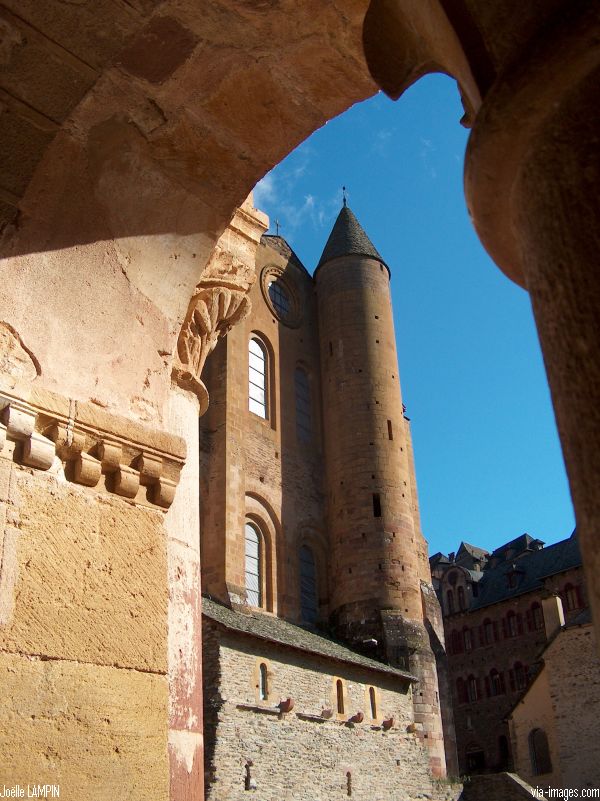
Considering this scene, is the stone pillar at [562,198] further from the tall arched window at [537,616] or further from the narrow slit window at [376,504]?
the tall arched window at [537,616]

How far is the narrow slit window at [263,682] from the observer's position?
18109mm

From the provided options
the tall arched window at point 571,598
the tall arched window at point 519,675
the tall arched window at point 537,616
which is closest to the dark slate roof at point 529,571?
the tall arched window at point 537,616

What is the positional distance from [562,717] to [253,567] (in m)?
11.4

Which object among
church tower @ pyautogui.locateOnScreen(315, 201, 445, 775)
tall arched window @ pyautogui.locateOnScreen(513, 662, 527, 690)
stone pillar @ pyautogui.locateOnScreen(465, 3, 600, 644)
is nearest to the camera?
stone pillar @ pyautogui.locateOnScreen(465, 3, 600, 644)

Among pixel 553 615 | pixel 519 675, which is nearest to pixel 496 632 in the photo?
pixel 519 675

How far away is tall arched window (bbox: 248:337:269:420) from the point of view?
2556 centimetres

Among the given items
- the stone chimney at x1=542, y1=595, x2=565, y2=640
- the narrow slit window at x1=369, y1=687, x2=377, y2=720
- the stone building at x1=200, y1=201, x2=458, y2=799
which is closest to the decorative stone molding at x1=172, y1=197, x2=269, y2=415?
the stone building at x1=200, y1=201, x2=458, y2=799

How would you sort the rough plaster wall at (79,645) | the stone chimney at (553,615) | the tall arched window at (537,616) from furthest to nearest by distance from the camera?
the tall arched window at (537,616) → the stone chimney at (553,615) → the rough plaster wall at (79,645)

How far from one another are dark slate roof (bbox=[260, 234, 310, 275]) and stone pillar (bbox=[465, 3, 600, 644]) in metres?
28.0

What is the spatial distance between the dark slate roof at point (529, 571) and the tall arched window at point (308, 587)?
19.3 metres

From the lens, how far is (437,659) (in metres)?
25.2

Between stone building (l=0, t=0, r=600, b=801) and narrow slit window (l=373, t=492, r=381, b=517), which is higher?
narrow slit window (l=373, t=492, r=381, b=517)

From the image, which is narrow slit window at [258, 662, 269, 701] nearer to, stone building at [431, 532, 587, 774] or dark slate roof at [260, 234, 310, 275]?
dark slate roof at [260, 234, 310, 275]

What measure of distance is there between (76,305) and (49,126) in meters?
0.71
